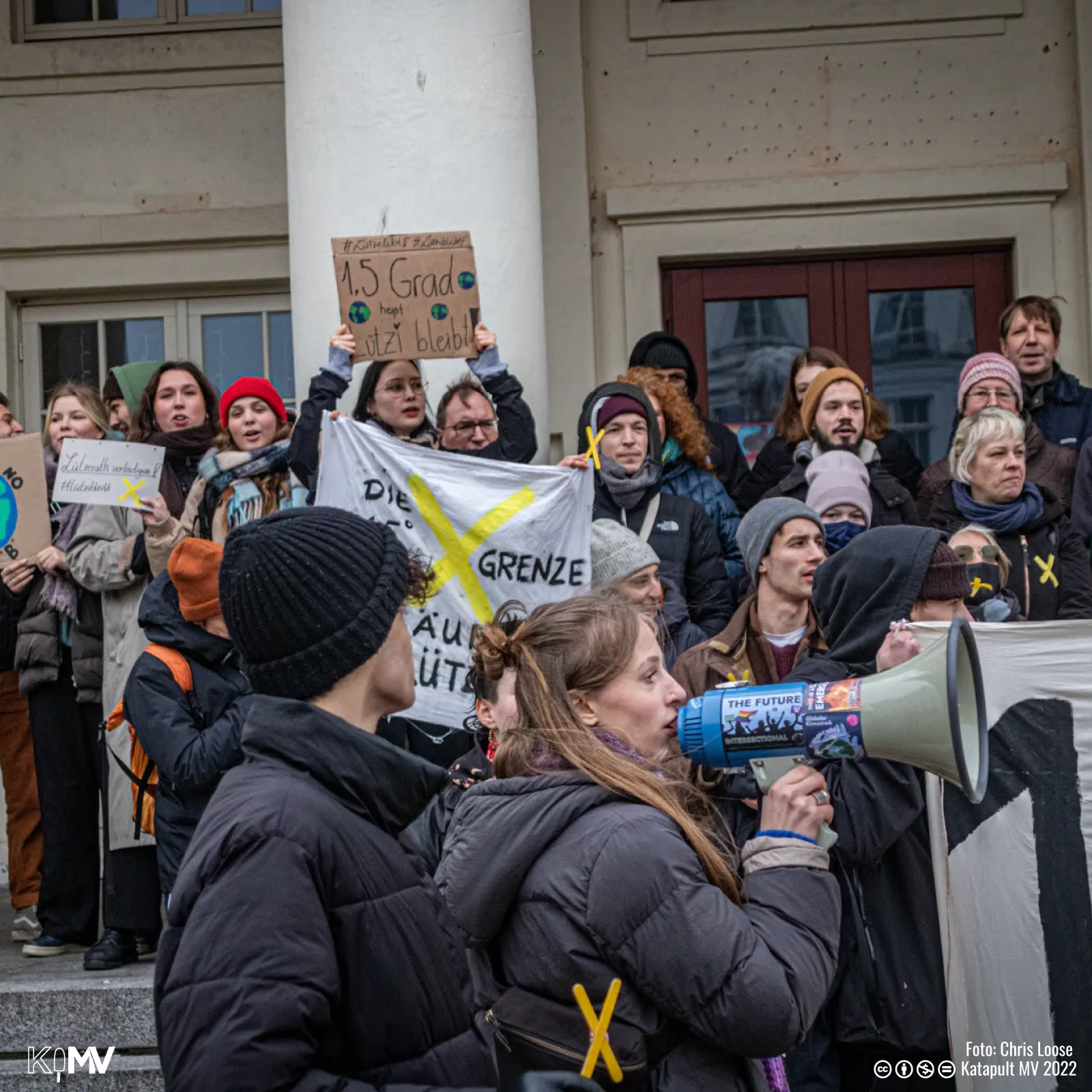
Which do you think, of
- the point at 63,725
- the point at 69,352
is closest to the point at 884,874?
the point at 63,725

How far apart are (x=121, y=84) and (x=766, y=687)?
23.3 ft

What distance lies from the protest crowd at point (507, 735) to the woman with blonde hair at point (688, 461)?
18mm

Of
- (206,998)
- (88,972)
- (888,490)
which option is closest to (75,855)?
(88,972)

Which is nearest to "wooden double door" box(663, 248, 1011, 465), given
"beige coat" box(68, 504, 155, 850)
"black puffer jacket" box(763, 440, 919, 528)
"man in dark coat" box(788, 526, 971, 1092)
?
"black puffer jacket" box(763, 440, 919, 528)

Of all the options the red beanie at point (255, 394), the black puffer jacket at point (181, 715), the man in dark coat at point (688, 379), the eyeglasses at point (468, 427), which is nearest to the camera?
the black puffer jacket at point (181, 715)

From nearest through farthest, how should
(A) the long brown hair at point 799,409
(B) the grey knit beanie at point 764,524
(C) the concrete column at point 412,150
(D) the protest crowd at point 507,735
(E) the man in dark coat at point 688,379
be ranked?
(D) the protest crowd at point 507,735
(B) the grey knit beanie at point 764,524
(A) the long brown hair at point 799,409
(C) the concrete column at point 412,150
(E) the man in dark coat at point 688,379

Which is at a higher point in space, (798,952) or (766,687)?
(766,687)

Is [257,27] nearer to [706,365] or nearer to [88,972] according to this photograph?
[706,365]

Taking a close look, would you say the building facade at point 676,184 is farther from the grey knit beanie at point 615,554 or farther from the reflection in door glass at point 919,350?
the grey knit beanie at point 615,554

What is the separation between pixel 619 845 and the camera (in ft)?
8.07

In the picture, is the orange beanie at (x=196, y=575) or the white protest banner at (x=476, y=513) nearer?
the orange beanie at (x=196, y=575)

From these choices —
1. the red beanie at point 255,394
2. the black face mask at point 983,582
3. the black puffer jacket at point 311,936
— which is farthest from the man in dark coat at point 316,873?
the red beanie at point 255,394

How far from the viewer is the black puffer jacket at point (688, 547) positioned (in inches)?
231

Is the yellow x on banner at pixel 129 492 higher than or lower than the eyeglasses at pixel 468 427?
lower
